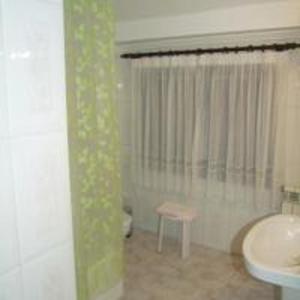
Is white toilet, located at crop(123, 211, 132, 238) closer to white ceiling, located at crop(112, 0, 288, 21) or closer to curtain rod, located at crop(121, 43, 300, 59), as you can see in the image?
curtain rod, located at crop(121, 43, 300, 59)

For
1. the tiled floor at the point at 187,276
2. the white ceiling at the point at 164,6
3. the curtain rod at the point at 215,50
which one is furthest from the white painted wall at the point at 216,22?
the tiled floor at the point at 187,276

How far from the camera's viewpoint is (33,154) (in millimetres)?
797

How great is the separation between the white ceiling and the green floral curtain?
1025 mm

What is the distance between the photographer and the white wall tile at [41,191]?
2.56 feet

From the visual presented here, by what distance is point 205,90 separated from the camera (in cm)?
304

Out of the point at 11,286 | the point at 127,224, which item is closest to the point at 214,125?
the point at 127,224

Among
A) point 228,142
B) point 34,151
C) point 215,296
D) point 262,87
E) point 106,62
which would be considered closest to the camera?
point 34,151

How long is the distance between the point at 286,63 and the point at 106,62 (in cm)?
159

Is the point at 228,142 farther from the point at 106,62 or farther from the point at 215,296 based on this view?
the point at 106,62

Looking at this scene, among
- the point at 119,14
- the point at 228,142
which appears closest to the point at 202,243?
the point at 228,142

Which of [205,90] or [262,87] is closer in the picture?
[262,87]

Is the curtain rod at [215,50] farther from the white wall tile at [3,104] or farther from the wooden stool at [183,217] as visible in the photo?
the white wall tile at [3,104]

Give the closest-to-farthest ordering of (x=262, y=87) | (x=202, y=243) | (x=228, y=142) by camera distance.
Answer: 1. (x=262, y=87)
2. (x=228, y=142)
3. (x=202, y=243)

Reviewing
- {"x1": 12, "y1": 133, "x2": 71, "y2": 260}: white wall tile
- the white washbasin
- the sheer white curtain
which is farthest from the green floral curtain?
the sheer white curtain
